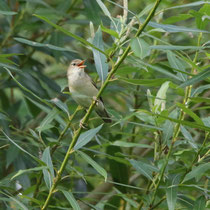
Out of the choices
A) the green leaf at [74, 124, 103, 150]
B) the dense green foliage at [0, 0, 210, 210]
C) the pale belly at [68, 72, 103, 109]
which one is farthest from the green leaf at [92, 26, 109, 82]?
the pale belly at [68, 72, 103, 109]

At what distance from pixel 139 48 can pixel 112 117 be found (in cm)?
163

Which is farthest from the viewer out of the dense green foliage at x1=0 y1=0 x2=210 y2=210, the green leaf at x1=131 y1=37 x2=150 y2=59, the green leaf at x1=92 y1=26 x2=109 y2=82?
the green leaf at x1=92 y1=26 x2=109 y2=82

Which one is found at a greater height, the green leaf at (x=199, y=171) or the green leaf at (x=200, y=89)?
the green leaf at (x=200, y=89)

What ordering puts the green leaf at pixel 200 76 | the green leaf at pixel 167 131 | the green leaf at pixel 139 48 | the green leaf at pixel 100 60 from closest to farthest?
the green leaf at pixel 139 48 < the green leaf at pixel 200 76 < the green leaf at pixel 100 60 < the green leaf at pixel 167 131

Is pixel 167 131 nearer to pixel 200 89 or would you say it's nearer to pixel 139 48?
pixel 200 89

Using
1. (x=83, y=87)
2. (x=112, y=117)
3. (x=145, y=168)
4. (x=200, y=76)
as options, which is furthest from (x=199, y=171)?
(x=83, y=87)

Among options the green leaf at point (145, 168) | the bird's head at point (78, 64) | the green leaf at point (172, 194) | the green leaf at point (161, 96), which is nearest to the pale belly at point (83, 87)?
the bird's head at point (78, 64)

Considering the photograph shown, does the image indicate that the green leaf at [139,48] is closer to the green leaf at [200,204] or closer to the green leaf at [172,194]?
the green leaf at [172,194]

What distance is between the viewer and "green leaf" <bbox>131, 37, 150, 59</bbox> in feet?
7.66

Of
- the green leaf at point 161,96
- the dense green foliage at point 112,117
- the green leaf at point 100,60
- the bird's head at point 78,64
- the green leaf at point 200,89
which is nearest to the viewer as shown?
the dense green foliage at point 112,117

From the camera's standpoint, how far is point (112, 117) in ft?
13.0

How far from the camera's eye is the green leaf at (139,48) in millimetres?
2334

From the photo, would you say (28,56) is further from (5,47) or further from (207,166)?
(207,166)

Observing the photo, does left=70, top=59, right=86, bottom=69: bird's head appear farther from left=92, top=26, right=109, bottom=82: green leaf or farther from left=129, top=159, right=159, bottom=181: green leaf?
left=129, top=159, right=159, bottom=181: green leaf
